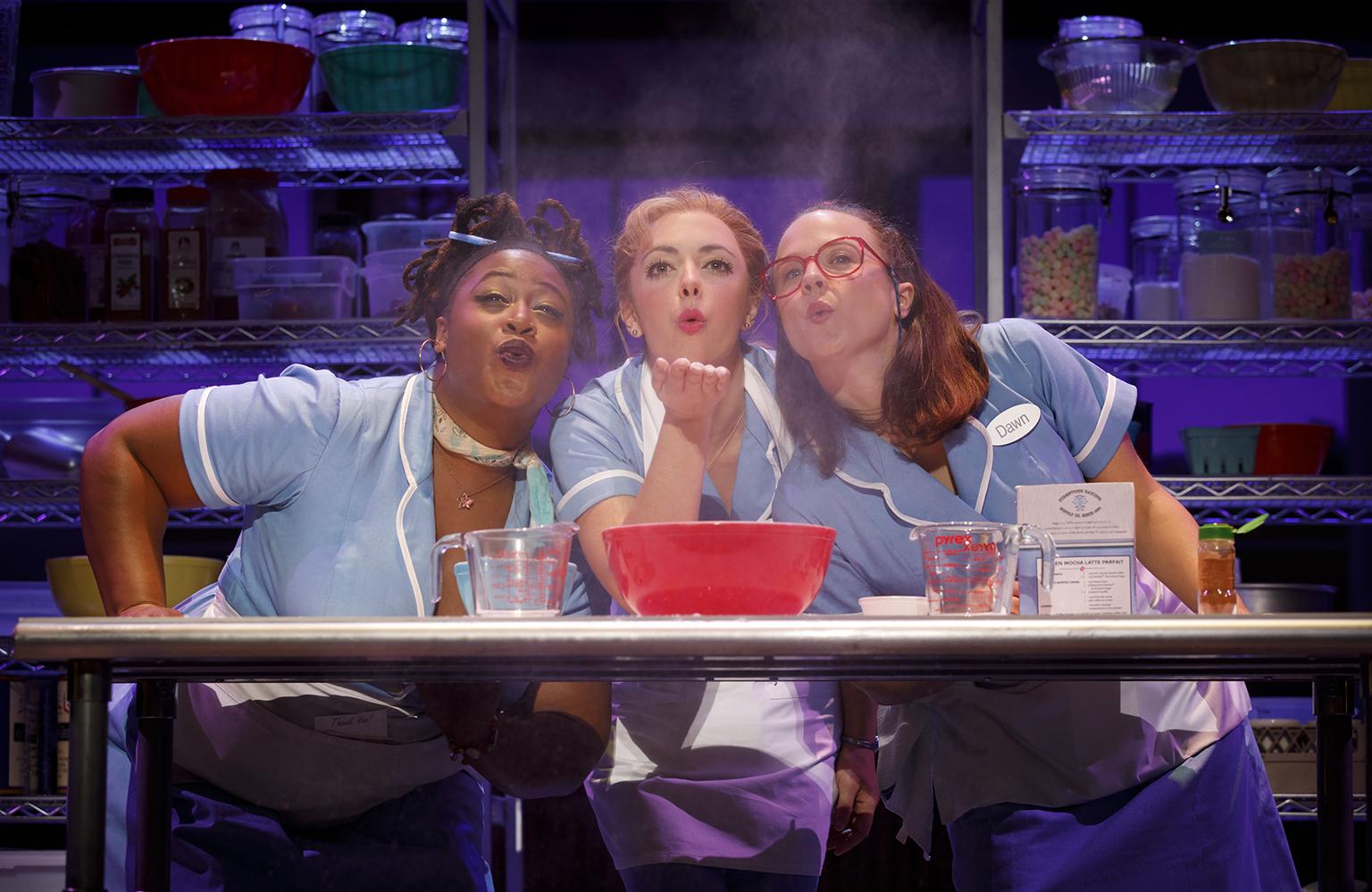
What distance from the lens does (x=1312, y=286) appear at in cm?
280

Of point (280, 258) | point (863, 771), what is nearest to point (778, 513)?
point (863, 771)

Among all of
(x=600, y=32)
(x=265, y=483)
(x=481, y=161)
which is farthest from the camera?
(x=600, y=32)

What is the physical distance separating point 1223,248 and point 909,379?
1196 millimetres

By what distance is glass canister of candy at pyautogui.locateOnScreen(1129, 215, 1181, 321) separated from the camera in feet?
9.34

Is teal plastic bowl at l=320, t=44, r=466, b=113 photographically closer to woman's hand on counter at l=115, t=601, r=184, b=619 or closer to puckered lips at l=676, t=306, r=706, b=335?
puckered lips at l=676, t=306, r=706, b=335

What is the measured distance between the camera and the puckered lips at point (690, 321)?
6.57 feet

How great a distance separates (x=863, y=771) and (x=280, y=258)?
64.1 inches

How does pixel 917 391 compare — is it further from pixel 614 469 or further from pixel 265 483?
pixel 265 483

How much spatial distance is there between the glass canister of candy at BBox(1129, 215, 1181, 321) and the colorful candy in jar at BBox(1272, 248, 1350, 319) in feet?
0.63

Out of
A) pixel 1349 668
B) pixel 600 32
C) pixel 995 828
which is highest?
pixel 600 32

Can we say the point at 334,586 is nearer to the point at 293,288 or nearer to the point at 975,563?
the point at 975,563

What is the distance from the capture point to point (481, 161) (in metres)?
2.73

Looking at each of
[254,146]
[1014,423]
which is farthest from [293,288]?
[1014,423]

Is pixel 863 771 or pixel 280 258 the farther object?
pixel 280 258
